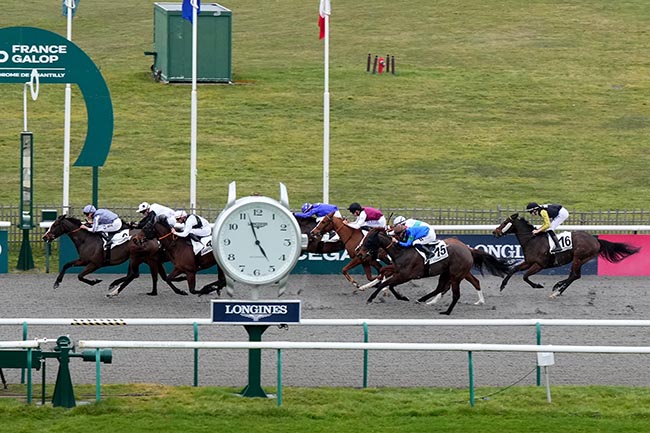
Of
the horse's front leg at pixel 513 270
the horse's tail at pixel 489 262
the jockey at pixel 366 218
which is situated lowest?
the horse's front leg at pixel 513 270

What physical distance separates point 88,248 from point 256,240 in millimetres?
8664

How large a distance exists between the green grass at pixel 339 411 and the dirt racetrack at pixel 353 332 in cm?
73

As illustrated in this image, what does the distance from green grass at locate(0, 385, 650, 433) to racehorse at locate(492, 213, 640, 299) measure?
754 cm

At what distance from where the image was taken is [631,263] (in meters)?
24.2

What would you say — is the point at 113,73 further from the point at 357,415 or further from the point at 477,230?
the point at 357,415

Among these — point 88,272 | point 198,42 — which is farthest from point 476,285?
point 198,42

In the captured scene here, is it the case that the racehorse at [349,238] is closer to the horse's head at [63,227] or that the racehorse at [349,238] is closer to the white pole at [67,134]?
the horse's head at [63,227]

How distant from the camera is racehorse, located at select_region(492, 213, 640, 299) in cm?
2255

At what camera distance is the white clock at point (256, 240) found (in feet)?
45.9

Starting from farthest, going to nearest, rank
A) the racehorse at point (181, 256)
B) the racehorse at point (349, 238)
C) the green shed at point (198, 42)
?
1. the green shed at point (198, 42)
2. the racehorse at point (349, 238)
3. the racehorse at point (181, 256)

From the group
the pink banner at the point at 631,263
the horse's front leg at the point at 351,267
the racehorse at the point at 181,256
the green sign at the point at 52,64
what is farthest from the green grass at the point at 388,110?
the racehorse at the point at 181,256

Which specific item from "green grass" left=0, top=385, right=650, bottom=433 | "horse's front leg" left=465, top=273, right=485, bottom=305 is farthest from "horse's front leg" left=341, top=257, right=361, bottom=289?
"green grass" left=0, top=385, right=650, bottom=433

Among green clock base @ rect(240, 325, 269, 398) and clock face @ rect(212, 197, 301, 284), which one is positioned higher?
clock face @ rect(212, 197, 301, 284)

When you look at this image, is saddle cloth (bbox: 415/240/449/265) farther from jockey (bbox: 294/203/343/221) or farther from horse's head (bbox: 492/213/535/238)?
jockey (bbox: 294/203/343/221)
